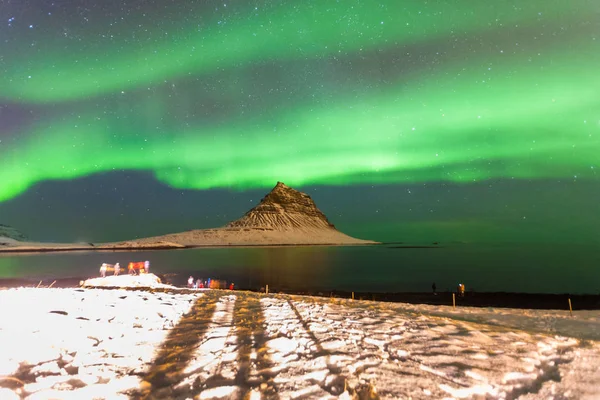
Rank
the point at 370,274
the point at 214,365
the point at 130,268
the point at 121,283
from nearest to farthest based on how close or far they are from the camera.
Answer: the point at 214,365, the point at 121,283, the point at 130,268, the point at 370,274

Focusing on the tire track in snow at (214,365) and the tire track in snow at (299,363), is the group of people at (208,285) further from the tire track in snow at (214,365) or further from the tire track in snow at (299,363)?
the tire track in snow at (299,363)

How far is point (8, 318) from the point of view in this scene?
27.4 ft

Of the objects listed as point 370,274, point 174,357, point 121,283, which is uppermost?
point 174,357

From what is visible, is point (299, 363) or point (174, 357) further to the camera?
point (174, 357)

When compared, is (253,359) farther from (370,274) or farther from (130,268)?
(370,274)

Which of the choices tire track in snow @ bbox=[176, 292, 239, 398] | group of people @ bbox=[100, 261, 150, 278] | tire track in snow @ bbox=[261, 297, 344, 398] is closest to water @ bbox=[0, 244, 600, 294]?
group of people @ bbox=[100, 261, 150, 278]

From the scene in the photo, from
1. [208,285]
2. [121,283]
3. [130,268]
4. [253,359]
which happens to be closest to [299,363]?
[253,359]

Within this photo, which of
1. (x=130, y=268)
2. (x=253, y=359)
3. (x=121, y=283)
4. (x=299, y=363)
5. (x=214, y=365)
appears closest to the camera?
(x=214, y=365)

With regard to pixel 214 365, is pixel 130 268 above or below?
below

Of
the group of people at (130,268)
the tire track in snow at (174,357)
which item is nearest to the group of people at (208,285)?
the group of people at (130,268)

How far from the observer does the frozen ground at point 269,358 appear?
17.2 ft

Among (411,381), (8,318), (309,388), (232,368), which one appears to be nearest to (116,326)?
(8,318)

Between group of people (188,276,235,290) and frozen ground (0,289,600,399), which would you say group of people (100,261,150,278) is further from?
frozen ground (0,289,600,399)

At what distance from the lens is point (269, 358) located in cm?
651
